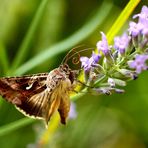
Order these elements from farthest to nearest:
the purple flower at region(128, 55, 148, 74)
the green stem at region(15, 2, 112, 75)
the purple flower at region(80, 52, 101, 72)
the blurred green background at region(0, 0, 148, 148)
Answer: the blurred green background at region(0, 0, 148, 148) → the green stem at region(15, 2, 112, 75) → the purple flower at region(80, 52, 101, 72) → the purple flower at region(128, 55, 148, 74)

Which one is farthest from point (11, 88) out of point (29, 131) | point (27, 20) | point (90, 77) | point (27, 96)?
point (27, 20)

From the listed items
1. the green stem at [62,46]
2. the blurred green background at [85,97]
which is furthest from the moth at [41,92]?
the blurred green background at [85,97]

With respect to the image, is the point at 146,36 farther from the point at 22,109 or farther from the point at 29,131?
the point at 29,131

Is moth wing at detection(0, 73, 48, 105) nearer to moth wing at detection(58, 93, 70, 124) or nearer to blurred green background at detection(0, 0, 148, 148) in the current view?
moth wing at detection(58, 93, 70, 124)

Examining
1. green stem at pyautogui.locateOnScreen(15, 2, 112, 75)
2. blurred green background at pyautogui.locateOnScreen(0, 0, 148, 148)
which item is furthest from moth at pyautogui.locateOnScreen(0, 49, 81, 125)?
blurred green background at pyautogui.locateOnScreen(0, 0, 148, 148)

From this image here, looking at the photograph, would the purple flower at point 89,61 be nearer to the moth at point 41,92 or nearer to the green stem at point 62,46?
the moth at point 41,92

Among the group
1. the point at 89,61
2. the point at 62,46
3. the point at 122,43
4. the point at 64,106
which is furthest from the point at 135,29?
the point at 62,46

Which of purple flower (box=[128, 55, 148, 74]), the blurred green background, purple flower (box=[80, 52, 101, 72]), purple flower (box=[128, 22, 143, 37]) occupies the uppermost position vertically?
purple flower (box=[128, 22, 143, 37])
